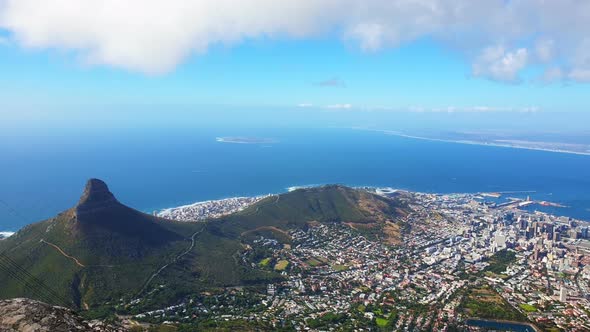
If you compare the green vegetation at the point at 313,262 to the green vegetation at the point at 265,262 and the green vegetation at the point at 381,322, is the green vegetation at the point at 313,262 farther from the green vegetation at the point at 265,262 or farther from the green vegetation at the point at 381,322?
the green vegetation at the point at 381,322

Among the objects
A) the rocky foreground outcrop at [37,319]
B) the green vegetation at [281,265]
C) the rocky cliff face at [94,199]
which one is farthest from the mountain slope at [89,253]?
the rocky foreground outcrop at [37,319]

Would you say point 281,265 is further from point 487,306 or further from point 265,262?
point 487,306

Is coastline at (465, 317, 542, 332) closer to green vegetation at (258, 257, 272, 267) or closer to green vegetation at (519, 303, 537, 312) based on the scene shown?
green vegetation at (519, 303, 537, 312)

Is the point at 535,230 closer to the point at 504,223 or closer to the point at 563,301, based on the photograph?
the point at 504,223

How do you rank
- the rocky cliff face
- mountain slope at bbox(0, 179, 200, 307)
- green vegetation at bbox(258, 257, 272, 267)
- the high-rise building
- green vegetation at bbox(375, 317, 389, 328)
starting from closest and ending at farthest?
green vegetation at bbox(375, 317, 389, 328) < mountain slope at bbox(0, 179, 200, 307) < the high-rise building < the rocky cliff face < green vegetation at bbox(258, 257, 272, 267)

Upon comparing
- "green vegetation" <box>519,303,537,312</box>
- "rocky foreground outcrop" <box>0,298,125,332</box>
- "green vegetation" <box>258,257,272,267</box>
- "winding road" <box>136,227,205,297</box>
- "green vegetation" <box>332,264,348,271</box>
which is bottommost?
"green vegetation" <box>519,303,537,312</box>

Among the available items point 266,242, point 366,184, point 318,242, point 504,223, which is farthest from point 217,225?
point 366,184

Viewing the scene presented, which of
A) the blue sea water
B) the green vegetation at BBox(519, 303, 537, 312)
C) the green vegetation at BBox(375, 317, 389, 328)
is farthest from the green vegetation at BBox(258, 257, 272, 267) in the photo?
the blue sea water

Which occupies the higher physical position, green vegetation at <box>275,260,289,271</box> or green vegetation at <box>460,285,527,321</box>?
green vegetation at <box>275,260,289,271</box>

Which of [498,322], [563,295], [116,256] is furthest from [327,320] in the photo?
[563,295]
